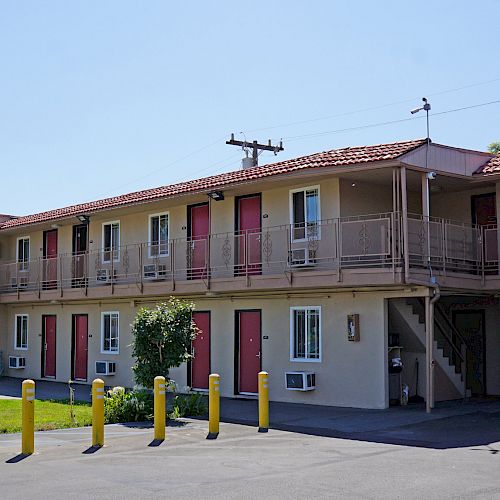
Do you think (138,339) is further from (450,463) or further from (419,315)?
(450,463)

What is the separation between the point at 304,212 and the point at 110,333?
8.98m

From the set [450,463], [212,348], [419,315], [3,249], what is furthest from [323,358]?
[3,249]

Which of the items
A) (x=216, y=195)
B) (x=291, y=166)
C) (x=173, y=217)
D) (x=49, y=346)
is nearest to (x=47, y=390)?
(x=49, y=346)

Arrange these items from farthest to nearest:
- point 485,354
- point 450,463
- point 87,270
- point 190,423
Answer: point 87,270 → point 485,354 → point 190,423 → point 450,463

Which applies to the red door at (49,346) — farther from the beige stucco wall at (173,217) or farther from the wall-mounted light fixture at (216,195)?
the wall-mounted light fixture at (216,195)

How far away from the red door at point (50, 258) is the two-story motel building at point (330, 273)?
2.47 meters

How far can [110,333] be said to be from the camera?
25547 millimetres

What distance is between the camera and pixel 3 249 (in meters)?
31.7

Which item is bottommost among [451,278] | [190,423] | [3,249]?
[190,423]

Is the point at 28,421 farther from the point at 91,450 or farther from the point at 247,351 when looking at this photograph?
the point at 247,351

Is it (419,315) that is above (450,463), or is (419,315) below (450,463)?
above

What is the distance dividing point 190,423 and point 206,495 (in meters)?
6.96

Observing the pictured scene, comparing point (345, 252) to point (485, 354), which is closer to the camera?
point (345, 252)

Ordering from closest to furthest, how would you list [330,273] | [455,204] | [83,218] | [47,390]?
[330,273], [455,204], [47,390], [83,218]
